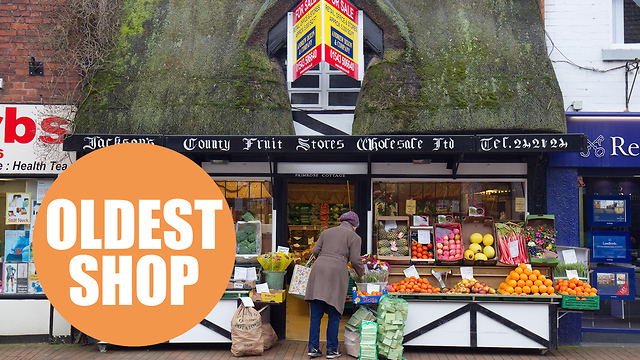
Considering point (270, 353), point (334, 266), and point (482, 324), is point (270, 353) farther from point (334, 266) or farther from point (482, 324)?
point (482, 324)

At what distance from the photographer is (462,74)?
875 centimetres

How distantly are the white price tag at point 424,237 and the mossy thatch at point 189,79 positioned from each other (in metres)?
2.52

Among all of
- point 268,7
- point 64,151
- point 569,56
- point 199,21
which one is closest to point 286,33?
point 268,7

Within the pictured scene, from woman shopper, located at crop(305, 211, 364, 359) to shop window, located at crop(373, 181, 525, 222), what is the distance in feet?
4.64

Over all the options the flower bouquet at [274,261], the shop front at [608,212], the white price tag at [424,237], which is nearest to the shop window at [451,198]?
the white price tag at [424,237]

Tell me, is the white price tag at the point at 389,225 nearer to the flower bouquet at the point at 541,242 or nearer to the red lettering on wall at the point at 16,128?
the flower bouquet at the point at 541,242

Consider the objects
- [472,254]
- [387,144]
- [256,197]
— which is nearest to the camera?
[387,144]

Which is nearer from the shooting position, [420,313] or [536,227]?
[420,313]

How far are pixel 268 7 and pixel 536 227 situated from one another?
5.30m

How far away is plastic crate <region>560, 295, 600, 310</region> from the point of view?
7.97 metres

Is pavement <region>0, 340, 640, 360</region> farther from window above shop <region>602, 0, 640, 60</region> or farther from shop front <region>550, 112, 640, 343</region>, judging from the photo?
window above shop <region>602, 0, 640, 60</region>

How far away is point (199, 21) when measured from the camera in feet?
31.0

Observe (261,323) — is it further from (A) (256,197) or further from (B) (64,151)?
(B) (64,151)

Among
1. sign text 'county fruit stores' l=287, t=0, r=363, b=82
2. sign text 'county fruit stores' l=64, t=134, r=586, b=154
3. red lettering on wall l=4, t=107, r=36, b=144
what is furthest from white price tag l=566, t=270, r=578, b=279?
red lettering on wall l=4, t=107, r=36, b=144
